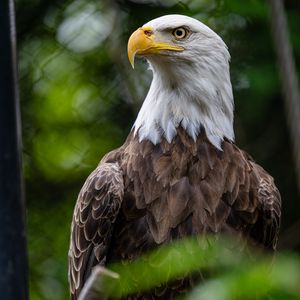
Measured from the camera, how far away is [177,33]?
3.46 meters

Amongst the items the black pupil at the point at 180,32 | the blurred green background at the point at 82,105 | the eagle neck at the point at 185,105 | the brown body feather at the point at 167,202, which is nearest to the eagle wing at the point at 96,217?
the brown body feather at the point at 167,202

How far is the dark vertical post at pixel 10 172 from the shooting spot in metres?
1.32

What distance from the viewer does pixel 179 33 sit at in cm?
346

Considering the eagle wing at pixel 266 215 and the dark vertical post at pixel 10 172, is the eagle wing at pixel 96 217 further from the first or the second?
the dark vertical post at pixel 10 172

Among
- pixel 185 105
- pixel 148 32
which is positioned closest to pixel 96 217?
pixel 185 105

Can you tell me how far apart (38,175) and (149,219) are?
1701 millimetres

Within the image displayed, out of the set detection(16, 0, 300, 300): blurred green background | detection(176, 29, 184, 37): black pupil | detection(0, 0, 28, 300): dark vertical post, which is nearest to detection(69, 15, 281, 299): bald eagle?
detection(176, 29, 184, 37): black pupil

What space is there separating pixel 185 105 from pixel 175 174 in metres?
0.29

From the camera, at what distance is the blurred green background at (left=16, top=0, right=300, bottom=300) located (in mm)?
4715

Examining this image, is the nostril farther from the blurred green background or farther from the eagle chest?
the blurred green background

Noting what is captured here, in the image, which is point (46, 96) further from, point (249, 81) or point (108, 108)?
point (249, 81)

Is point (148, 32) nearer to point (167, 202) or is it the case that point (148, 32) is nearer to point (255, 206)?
point (167, 202)

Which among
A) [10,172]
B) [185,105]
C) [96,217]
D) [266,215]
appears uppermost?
[10,172]

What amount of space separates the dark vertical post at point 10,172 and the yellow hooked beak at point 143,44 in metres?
1.89
